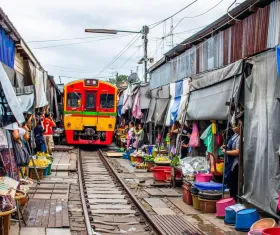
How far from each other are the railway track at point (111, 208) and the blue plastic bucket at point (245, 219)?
4.35ft

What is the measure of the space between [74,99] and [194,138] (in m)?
11.5

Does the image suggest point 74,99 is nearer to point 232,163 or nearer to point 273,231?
point 232,163

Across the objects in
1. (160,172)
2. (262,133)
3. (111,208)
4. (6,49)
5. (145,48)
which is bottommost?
(111,208)

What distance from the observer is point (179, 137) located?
13.1m

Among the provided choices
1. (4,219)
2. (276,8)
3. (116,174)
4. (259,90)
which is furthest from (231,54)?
(4,219)

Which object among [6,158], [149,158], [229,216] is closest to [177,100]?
[149,158]

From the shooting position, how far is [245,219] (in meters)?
7.47

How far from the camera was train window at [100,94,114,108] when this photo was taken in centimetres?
2281

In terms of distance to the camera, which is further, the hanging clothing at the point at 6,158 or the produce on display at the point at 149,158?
the produce on display at the point at 149,158

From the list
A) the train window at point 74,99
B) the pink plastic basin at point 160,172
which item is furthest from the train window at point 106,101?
the pink plastic basin at point 160,172

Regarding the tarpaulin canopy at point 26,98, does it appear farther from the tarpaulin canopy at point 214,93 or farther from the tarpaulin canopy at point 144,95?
the tarpaulin canopy at point 144,95

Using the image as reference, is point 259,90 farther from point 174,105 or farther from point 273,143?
point 174,105

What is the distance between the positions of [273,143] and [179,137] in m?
6.16

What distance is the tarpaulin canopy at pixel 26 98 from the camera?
37.4ft
